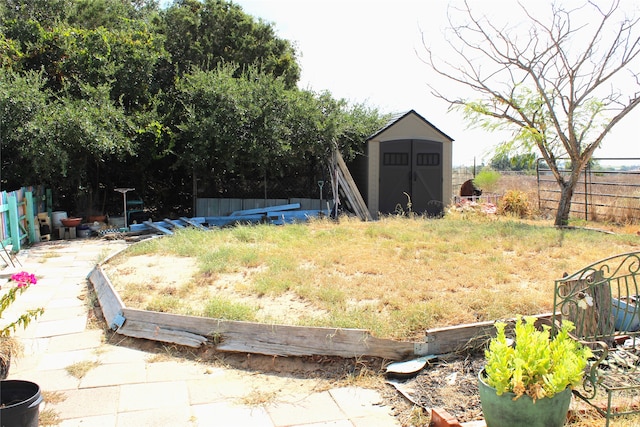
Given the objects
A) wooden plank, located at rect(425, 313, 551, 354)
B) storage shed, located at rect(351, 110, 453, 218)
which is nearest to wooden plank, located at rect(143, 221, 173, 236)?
storage shed, located at rect(351, 110, 453, 218)

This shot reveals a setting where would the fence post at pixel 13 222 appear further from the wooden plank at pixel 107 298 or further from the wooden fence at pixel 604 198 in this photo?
the wooden fence at pixel 604 198

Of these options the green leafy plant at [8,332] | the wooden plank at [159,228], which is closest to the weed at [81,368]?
the green leafy plant at [8,332]

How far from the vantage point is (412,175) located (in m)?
14.0

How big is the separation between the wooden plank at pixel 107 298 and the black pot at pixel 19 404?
76.8 inches

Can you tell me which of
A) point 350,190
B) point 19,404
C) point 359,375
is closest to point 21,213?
point 350,190

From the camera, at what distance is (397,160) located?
13.8 meters

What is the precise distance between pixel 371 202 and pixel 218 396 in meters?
10.5

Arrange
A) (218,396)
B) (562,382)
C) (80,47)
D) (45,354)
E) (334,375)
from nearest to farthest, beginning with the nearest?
(562,382), (218,396), (334,375), (45,354), (80,47)

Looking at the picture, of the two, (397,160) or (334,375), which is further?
(397,160)

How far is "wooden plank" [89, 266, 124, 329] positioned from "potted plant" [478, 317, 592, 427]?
3689mm


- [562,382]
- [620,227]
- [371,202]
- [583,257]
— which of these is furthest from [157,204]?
[562,382]

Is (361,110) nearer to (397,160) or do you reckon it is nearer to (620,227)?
(397,160)

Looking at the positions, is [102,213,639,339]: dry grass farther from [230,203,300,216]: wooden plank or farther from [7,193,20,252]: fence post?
[230,203,300,216]: wooden plank

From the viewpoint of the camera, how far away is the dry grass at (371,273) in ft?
15.0
